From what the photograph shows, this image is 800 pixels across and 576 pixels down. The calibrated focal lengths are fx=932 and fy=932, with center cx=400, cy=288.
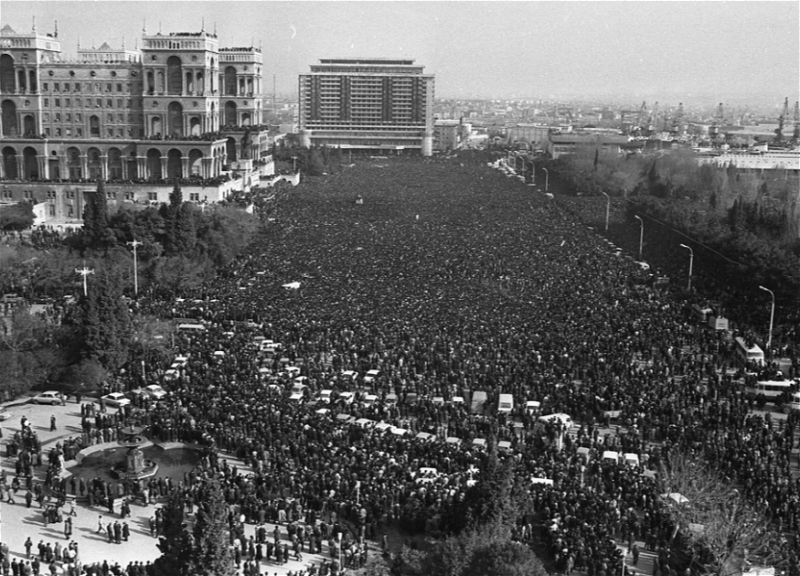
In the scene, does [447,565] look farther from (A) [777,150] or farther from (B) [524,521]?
(A) [777,150]

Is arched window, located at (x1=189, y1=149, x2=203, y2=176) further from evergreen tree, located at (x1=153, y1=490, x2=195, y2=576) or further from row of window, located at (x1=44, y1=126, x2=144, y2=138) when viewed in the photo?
evergreen tree, located at (x1=153, y1=490, x2=195, y2=576)

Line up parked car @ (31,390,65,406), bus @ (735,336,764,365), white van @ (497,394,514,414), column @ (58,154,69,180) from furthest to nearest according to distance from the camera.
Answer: column @ (58,154,69,180), bus @ (735,336,764,365), parked car @ (31,390,65,406), white van @ (497,394,514,414)

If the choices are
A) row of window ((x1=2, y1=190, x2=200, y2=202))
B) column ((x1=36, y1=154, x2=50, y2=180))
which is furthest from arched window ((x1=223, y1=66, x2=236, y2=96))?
row of window ((x1=2, y1=190, x2=200, y2=202))

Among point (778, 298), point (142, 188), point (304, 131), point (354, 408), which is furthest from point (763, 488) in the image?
point (304, 131)

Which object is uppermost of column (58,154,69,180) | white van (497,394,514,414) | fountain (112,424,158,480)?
column (58,154,69,180)

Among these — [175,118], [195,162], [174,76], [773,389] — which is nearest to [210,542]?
[773,389]

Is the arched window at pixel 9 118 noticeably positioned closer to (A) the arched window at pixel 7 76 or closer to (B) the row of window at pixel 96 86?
(A) the arched window at pixel 7 76

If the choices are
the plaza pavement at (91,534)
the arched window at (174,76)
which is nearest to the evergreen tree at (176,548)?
the plaza pavement at (91,534)

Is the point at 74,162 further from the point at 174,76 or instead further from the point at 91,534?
the point at 91,534
